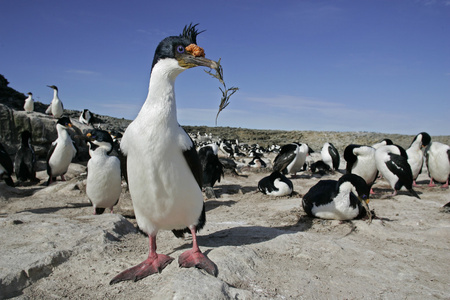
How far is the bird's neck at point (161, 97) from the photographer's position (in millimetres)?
3104

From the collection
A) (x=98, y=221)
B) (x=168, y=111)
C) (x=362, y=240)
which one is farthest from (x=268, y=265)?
(x=98, y=221)

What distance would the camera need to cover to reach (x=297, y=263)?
3.45 m

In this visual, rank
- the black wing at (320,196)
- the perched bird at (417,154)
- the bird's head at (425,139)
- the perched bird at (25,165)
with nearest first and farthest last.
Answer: the black wing at (320,196) < the perched bird at (417,154) < the perched bird at (25,165) < the bird's head at (425,139)

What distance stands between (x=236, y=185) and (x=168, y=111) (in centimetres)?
808

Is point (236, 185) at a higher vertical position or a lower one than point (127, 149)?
→ lower

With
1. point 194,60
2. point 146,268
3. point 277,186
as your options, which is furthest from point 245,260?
point 277,186

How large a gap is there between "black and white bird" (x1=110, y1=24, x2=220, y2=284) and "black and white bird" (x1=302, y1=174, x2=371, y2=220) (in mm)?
2862

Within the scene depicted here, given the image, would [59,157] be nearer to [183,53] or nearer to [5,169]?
[5,169]

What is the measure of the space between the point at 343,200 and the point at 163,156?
3403 mm

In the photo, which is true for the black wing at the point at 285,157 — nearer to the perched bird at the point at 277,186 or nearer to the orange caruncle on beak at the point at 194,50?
the perched bird at the point at 277,186

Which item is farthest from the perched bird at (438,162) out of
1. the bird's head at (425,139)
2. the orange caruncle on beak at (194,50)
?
the orange caruncle on beak at (194,50)

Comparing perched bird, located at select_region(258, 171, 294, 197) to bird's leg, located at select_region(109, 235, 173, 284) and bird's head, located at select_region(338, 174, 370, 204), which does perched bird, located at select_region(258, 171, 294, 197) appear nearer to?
bird's head, located at select_region(338, 174, 370, 204)

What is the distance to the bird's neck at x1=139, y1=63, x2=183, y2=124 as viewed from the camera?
310 cm

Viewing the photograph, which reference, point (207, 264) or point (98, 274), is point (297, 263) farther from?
point (98, 274)
